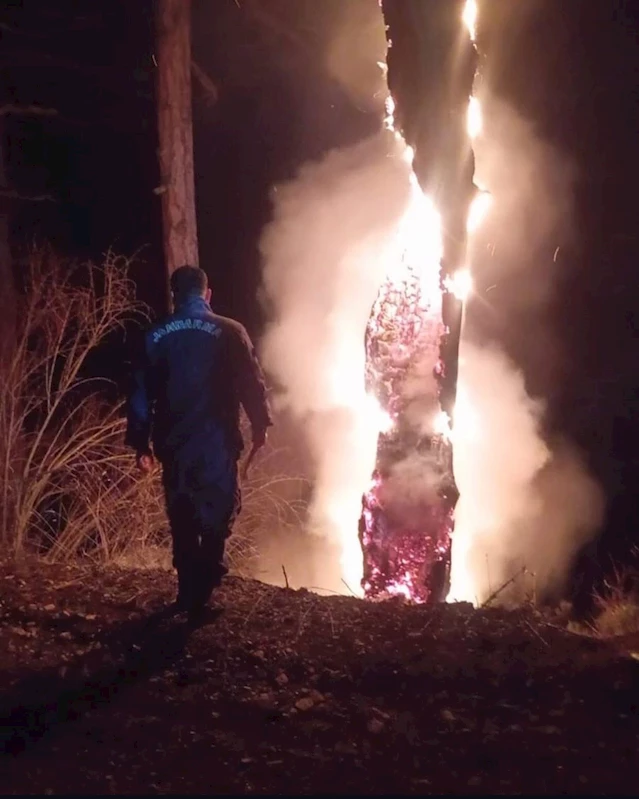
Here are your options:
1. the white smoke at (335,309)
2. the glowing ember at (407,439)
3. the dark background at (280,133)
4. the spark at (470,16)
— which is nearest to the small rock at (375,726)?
the glowing ember at (407,439)

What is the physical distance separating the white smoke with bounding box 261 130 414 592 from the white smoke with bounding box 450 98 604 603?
1.39 m

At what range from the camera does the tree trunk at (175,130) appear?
9.48m

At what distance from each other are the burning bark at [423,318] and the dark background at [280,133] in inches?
168

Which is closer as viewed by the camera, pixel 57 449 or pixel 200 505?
pixel 200 505

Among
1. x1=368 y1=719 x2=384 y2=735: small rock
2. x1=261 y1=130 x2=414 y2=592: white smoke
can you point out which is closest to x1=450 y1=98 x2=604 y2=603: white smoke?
x1=261 y1=130 x2=414 y2=592: white smoke

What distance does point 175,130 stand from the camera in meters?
9.64

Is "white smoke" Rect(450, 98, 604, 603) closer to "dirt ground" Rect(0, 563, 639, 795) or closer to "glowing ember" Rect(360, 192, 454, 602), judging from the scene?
"glowing ember" Rect(360, 192, 454, 602)

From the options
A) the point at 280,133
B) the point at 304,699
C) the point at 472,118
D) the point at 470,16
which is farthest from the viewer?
the point at 280,133

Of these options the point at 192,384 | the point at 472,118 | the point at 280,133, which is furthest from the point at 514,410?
the point at 192,384

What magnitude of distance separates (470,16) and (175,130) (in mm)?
3748

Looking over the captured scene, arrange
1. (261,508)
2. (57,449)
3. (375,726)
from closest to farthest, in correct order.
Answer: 1. (375,726)
2. (57,449)
3. (261,508)

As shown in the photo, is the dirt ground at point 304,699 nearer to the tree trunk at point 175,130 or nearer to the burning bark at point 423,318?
the burning bark at point 423,318

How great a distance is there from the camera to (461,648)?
490 centimetres

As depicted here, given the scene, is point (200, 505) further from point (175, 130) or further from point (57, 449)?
point (175, 130)
